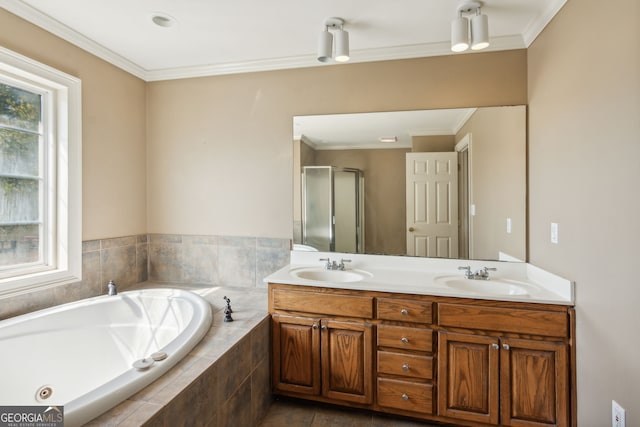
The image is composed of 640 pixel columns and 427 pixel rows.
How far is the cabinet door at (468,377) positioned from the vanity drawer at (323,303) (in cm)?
46

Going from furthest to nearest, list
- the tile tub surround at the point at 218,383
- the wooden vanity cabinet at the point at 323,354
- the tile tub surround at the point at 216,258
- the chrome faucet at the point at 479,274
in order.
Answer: the tile tub surround at the point at 216,258 → the chrome faucet at the point at 479,274 → the wooden vanity cabinet at the point at 323,354 → the tile tub surround at the point at 218,383

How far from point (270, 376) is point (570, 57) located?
2507 mm

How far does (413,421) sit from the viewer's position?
6.53ft

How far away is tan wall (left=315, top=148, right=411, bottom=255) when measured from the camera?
2438mm

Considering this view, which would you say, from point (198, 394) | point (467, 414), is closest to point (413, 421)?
point (467, 414)

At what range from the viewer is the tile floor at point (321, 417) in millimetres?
1971

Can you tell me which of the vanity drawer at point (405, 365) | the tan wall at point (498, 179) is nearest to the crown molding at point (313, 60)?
the tan wall at point (498, 179)

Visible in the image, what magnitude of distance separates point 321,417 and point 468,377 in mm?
913

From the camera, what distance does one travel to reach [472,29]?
1.93m

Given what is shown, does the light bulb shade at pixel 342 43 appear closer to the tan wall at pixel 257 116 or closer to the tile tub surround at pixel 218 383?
the tan wall at pixel 257 116

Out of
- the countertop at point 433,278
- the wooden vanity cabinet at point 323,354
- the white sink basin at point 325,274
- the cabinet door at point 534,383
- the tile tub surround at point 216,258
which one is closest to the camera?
the cabinet door at point 534,383

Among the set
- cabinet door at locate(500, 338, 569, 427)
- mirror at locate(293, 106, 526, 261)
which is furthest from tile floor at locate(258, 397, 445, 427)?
mirror at locate(293, 106, 526, 261)

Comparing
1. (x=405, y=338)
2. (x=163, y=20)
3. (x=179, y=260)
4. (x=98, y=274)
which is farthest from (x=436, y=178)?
(x=98, y=274)

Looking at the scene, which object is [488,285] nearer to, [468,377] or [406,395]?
[468,377]
